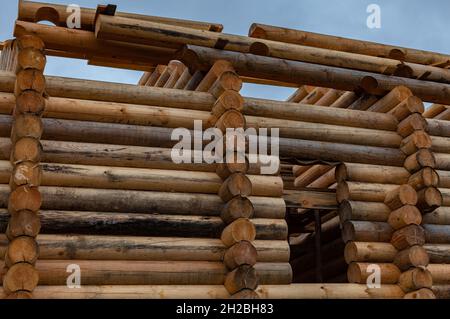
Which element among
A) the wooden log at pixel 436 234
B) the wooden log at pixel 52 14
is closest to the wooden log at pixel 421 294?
the wooden log at pixel 436 234

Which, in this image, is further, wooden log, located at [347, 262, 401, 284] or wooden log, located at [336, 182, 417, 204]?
wooden log, located at [336, 182, 417, 204]

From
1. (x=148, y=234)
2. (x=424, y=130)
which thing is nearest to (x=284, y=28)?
(x=424, y=130)

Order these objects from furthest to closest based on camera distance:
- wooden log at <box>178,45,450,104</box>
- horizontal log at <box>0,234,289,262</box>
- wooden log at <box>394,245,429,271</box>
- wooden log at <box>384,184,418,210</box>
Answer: wooden log at <box>178,45,450,104</box> → wooden log at <box>384,184,418,210</box> → wooden log at <box>394,245,429,271</box> → horizontal log at <box>0,234,289,262</box>

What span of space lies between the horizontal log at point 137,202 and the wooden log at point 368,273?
5.26ft

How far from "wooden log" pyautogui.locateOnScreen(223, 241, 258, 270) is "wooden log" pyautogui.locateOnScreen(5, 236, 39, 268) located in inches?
115

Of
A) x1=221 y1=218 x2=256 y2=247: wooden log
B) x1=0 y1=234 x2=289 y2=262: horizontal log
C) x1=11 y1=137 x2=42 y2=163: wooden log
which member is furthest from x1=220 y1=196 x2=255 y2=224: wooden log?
x1=11 y1=137 x2=42 y2=163: wooden log

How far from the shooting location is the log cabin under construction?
9922mm

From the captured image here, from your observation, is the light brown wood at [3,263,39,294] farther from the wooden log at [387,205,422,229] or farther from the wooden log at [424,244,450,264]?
the wooden log at [424,244,450,264]

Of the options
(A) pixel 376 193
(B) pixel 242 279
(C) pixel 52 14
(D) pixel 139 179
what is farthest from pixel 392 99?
(C) pixel 52 14

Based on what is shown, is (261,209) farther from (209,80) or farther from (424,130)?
(424,130)

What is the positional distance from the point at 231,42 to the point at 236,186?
3004mm

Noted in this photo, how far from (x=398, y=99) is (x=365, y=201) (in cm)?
232

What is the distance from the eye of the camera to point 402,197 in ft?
38.9

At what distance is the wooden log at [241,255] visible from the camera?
33.6 ft
